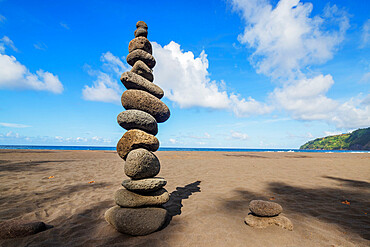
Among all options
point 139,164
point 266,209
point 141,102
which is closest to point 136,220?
point 139,164

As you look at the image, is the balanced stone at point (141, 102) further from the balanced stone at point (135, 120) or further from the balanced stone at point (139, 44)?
the balanced stone at point (139, 44)

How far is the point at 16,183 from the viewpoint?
7227 millimetres

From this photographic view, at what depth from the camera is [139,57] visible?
521 centimetres

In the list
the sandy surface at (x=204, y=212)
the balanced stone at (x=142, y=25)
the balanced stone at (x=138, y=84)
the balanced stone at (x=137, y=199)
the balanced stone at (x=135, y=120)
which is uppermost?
the balanced stone at (x=142, y=25)

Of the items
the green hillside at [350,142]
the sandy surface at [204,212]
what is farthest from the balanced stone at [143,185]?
the green hillside at [350,142]

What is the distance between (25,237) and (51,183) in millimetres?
4980

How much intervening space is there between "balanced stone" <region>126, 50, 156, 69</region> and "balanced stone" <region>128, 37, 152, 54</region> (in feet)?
0.79

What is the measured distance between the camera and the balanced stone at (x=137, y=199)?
397 centimetres

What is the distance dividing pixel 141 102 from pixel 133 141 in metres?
1.15

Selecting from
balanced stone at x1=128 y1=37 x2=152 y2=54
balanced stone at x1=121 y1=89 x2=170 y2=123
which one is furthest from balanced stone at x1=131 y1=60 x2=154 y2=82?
balanced stone at x1=121 y1=89 x2=170 y2=123

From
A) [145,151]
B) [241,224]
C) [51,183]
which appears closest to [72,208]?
[145,151]

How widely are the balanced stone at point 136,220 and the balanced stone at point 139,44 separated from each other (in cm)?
487

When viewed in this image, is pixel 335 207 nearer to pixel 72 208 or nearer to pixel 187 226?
pixel 187 226

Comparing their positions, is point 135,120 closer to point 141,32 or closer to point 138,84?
point 138,84
